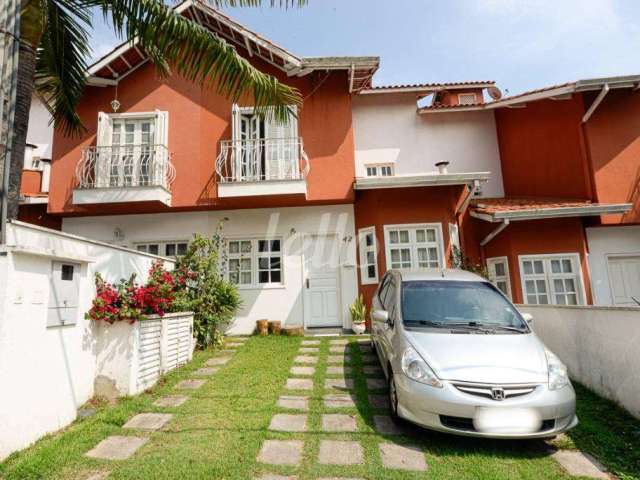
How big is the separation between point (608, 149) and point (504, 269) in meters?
4.27

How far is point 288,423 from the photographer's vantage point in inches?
158

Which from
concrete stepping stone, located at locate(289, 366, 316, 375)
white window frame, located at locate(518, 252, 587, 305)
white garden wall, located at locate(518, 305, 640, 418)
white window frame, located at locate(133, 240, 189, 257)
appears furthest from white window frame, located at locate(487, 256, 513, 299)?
white window frame, located at locate(133, 240, 189, 257)

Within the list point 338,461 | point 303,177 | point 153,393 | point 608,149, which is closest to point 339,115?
point 303,177

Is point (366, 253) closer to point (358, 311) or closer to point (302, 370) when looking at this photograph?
point (358, 311)

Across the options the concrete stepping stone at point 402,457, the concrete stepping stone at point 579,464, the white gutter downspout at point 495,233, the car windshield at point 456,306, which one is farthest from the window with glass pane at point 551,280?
the concrete stepping stone at point 402,457

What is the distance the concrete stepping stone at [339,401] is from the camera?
4.51 m

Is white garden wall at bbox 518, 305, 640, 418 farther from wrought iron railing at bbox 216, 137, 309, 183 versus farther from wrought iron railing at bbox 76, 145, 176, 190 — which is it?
wrought iron railing at bbox 76, 145, 176, 190

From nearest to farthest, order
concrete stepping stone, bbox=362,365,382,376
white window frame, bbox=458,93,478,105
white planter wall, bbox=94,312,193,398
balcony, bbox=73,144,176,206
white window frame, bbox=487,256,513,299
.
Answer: white planter wall, bbox=94,312,193,398
concrete stepping stone, bbox=362,365,382,376
balcony, bbox=73,144,176,206
white window frame, bbox=487,256,513,299
white window frame, bbox=458,93,478,105

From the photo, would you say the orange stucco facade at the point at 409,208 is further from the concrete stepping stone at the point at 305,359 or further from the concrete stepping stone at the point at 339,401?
the concrete stepping stone at the point at 339,401

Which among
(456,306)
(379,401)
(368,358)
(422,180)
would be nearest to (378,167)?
(422,180)

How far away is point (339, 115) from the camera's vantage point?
32.2ft

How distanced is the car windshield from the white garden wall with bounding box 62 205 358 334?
4.87 m

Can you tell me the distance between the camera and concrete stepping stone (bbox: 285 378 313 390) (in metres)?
5.20

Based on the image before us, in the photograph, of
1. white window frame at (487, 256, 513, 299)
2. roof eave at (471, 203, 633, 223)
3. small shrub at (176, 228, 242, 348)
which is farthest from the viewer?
white window frame at (487, 256, 513, 299)
